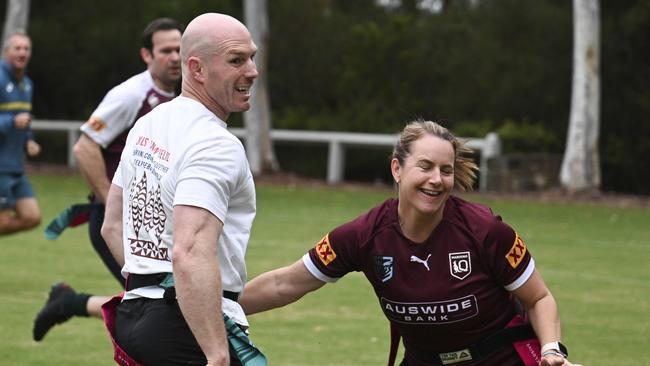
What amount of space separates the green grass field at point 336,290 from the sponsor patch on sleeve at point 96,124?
157 centimetres

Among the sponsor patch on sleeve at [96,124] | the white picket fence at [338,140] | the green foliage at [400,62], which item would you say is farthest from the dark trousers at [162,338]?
the green foliage at [400,62]

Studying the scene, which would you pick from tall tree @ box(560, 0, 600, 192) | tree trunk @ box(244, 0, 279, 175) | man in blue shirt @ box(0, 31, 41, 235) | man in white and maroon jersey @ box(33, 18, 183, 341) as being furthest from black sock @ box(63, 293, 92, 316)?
tree trunk @ box(244, 0, 279, 175)

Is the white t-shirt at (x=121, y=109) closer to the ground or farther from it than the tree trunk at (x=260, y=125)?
farther from it

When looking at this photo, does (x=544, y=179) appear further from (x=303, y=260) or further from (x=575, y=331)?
(x=303, y=260)

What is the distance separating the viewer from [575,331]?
10031mm

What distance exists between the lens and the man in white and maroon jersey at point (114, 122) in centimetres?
836

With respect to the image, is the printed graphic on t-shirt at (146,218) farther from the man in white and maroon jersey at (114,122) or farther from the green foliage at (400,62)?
the green foliage at (400,62)

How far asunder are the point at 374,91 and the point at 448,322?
25841 millimetres

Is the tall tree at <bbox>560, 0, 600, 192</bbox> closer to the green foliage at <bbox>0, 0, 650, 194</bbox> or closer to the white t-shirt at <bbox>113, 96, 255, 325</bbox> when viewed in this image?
the green foliage at <bbox>0, 0, 650, 194</bbox>

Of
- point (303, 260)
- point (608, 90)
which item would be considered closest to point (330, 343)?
point (303, 260)

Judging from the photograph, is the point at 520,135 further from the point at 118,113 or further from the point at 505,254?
the point at 505,254

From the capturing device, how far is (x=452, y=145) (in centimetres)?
577

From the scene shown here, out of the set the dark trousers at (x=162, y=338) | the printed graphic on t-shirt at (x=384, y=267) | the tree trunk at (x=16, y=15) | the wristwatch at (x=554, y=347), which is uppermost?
the dark trousers at (x=162, y=338)

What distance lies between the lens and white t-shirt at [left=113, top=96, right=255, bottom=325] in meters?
4.53
